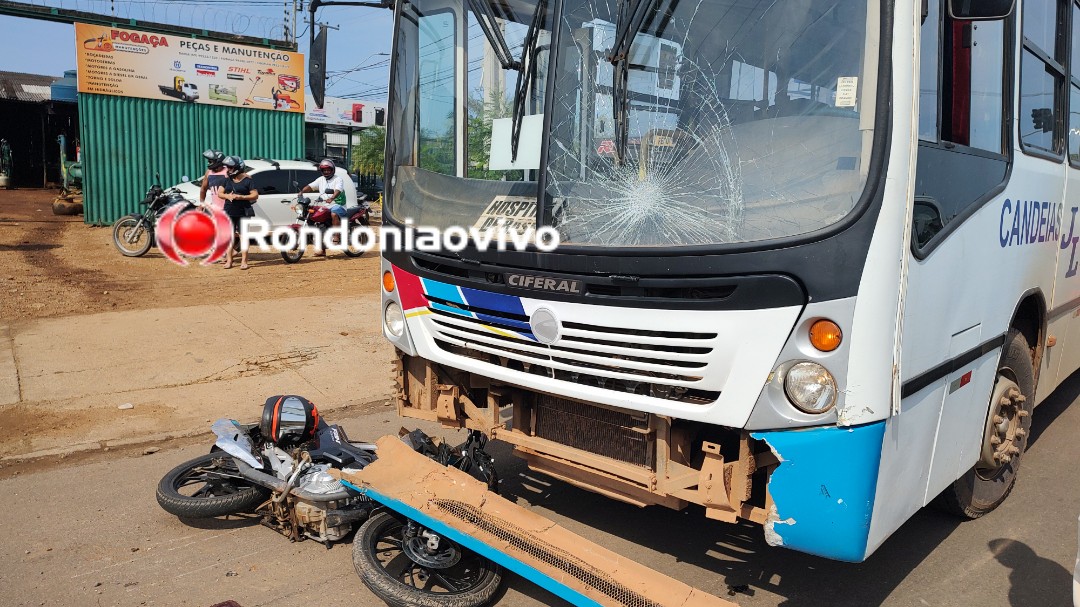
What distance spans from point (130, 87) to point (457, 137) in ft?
51.8

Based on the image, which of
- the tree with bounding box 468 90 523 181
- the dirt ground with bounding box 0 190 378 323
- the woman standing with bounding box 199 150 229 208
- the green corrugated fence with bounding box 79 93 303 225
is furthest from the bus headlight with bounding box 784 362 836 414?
the green corrugated fence with bounding box 79 93 303 225

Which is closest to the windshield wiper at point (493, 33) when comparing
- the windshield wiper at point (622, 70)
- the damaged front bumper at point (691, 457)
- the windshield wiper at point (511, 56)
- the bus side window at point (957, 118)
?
the windshield wiper at point (511, 56)

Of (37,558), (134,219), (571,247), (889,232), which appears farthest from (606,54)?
(134,219)

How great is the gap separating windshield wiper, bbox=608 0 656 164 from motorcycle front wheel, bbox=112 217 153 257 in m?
12.2

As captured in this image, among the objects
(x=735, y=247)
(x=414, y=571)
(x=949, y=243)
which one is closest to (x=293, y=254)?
(x=414, y=571)

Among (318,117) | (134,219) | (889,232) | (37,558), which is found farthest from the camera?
(318,117)

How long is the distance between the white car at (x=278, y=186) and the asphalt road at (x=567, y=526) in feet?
35.8

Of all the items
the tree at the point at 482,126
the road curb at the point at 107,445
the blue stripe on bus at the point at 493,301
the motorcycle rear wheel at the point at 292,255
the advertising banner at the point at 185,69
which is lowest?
the road curb at the point at 107,445

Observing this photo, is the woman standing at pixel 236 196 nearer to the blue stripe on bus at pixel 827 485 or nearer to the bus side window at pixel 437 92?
the bus side window at pixel 437 92

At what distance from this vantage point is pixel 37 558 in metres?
4.05

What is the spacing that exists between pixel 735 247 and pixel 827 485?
92cm

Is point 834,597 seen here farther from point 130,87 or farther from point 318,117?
point 318,117

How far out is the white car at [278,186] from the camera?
15.5 m

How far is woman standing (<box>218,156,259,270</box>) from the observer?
13039 mm
